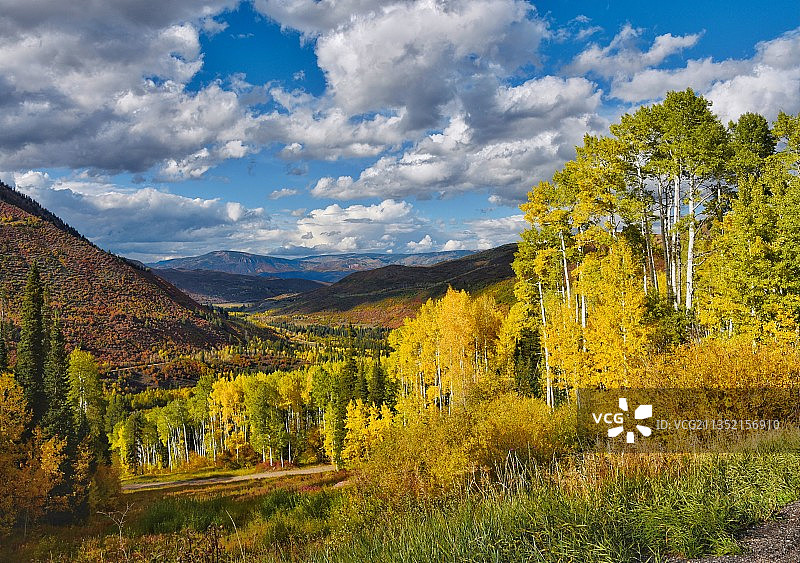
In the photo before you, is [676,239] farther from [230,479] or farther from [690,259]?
[230,479]

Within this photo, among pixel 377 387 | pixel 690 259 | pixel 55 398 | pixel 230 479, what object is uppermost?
pixel 690 259

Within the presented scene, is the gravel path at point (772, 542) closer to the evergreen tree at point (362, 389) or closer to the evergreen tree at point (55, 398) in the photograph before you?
the evergreen tree at point (55, 398)

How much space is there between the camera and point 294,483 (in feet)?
161

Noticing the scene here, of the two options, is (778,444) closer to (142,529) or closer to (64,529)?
(142,529)

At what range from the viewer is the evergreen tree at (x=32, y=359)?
1465 inches

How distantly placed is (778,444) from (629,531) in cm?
784

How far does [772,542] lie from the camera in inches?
306

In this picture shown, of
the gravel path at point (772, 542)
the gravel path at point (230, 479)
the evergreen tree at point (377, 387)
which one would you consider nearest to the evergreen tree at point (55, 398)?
the gravel path at point (230, 479)

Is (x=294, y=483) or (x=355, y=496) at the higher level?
(x=355, y=496)

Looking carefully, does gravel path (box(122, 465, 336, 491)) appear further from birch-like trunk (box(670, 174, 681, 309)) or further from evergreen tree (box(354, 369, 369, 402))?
birch-like trunk (box(670, 174, 681, 309))

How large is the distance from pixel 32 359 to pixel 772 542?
4552cm

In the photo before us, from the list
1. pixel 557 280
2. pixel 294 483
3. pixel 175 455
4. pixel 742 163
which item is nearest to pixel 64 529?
pixel 294 483

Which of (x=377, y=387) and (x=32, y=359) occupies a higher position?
(x=32, y=359)

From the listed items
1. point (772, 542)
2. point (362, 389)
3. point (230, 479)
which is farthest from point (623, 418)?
point (230, 479)
